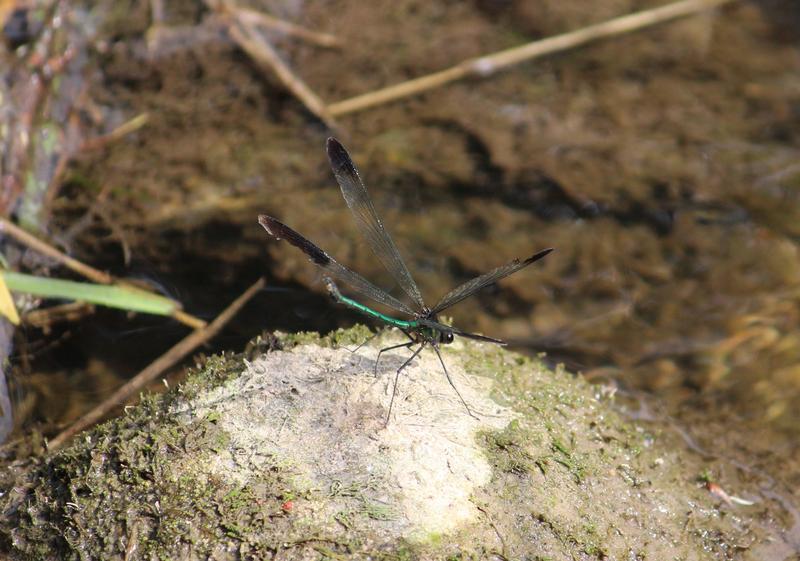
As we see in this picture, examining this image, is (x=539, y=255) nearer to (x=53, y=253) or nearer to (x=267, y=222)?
(x=267, y=222)

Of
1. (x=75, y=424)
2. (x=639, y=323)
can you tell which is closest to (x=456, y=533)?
(x=75, y=424)

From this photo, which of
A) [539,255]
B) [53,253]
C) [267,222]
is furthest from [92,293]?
[539,255]

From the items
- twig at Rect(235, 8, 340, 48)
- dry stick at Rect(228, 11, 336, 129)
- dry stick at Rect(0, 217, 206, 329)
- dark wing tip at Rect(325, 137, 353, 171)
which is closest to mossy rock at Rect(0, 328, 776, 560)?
dark wing tip at Rect(325, 137, 353, 171)

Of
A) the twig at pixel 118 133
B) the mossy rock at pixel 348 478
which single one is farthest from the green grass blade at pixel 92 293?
the twig at pixel 118 133

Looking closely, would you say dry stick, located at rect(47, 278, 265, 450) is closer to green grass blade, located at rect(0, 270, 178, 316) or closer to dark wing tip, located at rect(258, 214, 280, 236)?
green grass blade, located at rect(0, 270, 178, 316)

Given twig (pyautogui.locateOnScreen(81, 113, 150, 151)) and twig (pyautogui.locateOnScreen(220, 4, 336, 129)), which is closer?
twig (pyautogui.locateOnScreen(81, 113, 150, 151))

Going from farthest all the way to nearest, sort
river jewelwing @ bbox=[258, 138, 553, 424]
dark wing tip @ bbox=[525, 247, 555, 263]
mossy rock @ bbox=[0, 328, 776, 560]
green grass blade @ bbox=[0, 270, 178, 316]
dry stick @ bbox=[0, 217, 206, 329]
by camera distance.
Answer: dry stick @ bbox=[0, 217, 206, 329]
green grass blade @ bbox=[0, 270, 178, 316]
river jewelwing @ bbox=[258, 138, 553, 424]
dark wing tip @ bbox=[525, 247, 555, 263]
mossy rock @ bbox=[0, 328, 776, 560]

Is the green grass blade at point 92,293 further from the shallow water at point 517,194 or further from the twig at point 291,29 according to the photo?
the twig at point 291,29

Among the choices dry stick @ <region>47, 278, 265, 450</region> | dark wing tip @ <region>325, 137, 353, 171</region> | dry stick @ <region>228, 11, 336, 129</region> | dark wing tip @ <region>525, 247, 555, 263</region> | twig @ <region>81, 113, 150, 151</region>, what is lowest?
dry stick @ <region>47, 278, 265, 450</region>
